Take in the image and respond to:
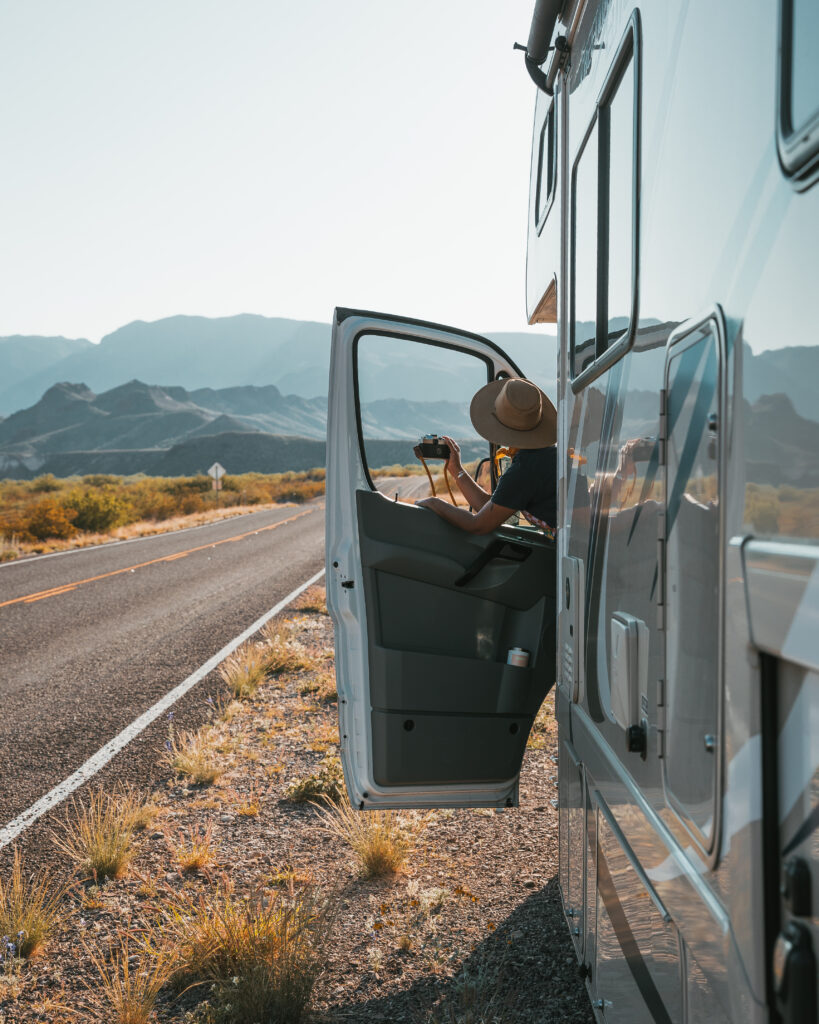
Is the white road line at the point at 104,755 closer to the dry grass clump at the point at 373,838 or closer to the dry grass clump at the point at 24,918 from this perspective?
the dry grass clump at the point at 24,918

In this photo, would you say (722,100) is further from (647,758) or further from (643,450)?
(647,758)

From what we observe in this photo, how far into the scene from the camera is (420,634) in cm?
332

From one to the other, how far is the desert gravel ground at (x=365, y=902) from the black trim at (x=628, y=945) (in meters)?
0.86

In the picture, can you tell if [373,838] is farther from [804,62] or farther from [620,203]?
[804,62]

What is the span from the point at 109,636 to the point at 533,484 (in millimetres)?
6823

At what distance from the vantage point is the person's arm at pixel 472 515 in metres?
3.39

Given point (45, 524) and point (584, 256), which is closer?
point (584, 256)

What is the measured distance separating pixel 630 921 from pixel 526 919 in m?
1.74

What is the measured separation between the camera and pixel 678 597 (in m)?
1.51

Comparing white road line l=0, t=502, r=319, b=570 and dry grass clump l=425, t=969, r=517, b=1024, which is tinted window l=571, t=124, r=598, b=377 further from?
white road line l=0, t=502, r=319, b=570

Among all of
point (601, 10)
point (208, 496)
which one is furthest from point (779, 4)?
point (208, 496)

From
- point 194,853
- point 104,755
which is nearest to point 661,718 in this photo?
point 194,853

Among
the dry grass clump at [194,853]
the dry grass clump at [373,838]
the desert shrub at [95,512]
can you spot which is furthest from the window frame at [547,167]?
the desert shrub at [95,512]

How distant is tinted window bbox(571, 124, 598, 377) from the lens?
2.36 m
